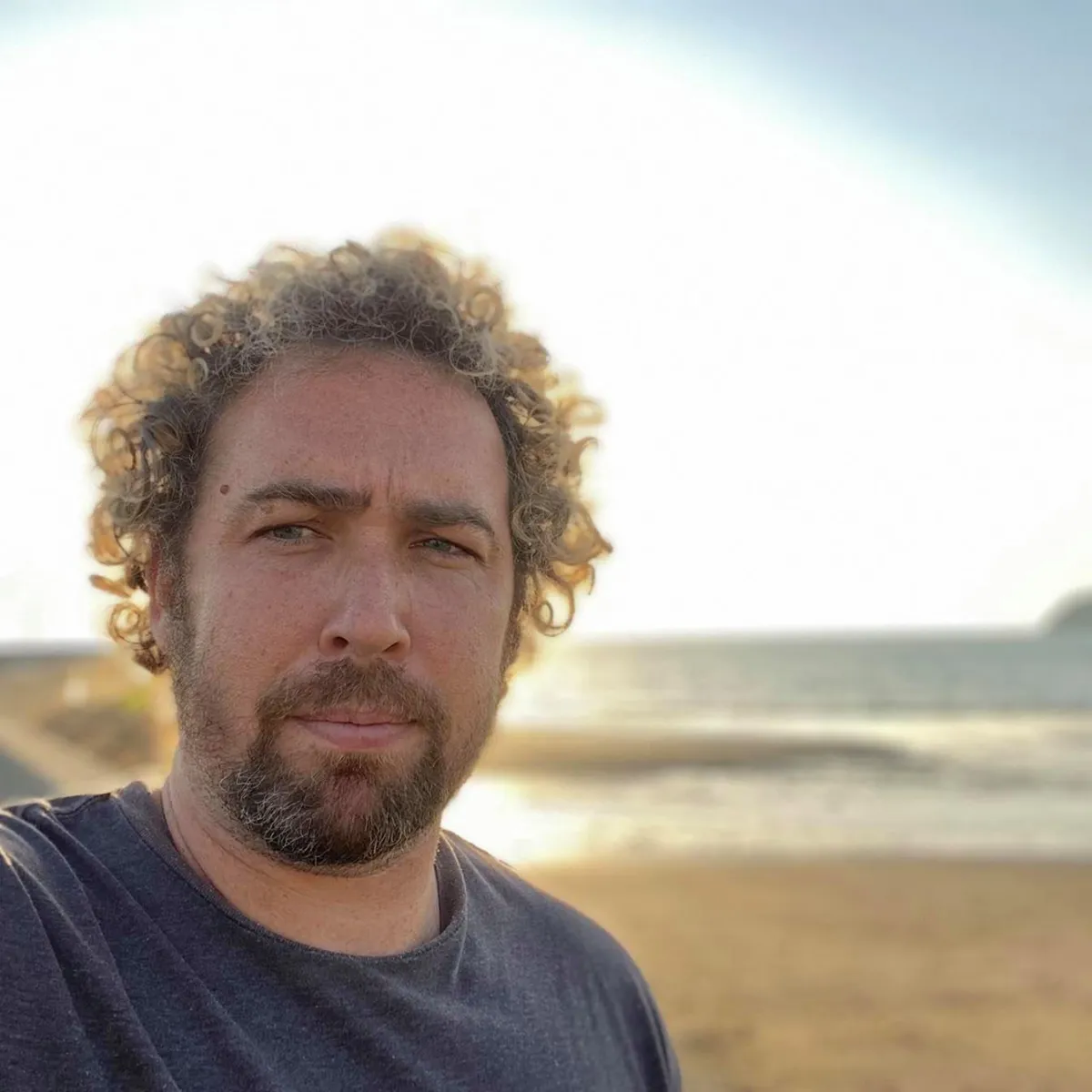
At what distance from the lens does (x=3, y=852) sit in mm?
1494

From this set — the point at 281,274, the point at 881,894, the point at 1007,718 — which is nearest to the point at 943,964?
the point at 881,894

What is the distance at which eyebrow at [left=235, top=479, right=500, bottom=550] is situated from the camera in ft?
5.96

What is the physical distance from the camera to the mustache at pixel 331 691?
1.75 meters

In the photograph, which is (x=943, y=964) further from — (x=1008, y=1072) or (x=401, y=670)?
(x=401, y=670)

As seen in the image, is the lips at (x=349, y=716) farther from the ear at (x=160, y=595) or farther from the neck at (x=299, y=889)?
the ear at (x=160, y=595)

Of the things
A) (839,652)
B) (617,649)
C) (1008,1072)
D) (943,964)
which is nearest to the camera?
(1008,1072)

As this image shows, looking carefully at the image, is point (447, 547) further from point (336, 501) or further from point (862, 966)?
point (862, 966)

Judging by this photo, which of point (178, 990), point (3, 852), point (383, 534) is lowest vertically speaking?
point (178, 990)

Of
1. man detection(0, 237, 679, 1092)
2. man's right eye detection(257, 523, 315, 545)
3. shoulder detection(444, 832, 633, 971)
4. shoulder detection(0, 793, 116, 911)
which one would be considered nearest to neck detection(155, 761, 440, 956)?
man detection(0, 237, 679, 1092)

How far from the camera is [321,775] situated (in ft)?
5.70

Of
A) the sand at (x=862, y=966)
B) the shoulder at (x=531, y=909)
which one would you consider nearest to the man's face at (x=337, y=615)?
the shoulder at (x=531, y=909)

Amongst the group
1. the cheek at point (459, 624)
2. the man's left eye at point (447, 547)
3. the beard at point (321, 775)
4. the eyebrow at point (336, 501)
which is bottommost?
the beard at point (321, 775)

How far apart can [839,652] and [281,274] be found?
10040 cm

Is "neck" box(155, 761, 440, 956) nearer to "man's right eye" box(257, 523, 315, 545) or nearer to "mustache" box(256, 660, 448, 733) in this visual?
"mustache" box(256, 660, 448, 733)
